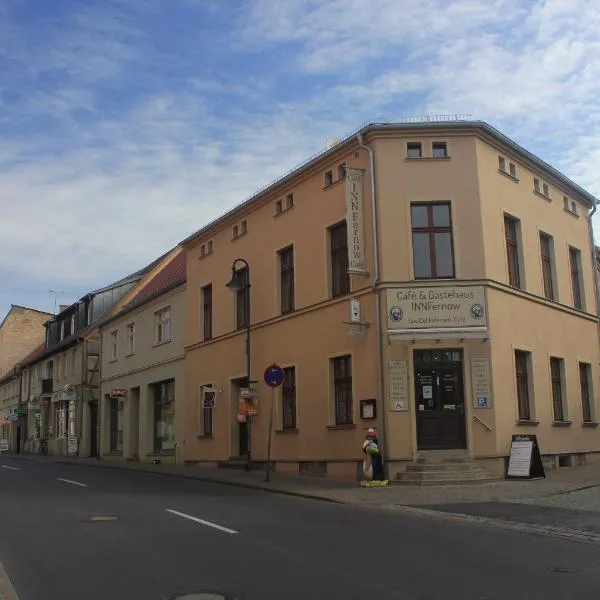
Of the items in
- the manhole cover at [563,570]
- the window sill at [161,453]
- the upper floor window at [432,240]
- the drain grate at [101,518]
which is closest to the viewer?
the manhole cover at [563,570]

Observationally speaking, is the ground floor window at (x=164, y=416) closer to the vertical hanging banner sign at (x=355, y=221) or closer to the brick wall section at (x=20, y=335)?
the vertical hanging banner sign at (x=355, y=221)

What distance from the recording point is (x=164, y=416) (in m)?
31.2

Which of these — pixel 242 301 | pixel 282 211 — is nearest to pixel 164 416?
pixel 242 301

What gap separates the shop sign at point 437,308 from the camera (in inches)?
714

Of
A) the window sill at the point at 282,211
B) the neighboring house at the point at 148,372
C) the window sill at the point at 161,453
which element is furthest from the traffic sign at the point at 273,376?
the window sill at the point at 161,453

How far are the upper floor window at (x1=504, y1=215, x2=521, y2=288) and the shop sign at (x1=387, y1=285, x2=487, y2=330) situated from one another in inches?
100

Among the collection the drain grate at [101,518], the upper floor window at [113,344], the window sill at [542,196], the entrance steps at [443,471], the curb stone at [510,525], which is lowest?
the curb stone at [510,525]

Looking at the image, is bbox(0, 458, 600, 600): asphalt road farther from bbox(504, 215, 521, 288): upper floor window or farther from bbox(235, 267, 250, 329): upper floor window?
bbox(235, 267, 250, 329): upper floor window

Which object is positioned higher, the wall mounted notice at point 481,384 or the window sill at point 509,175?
the window sill at point 509,175

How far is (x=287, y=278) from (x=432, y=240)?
18.7 ft

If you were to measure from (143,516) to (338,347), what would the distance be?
9006 millimetres

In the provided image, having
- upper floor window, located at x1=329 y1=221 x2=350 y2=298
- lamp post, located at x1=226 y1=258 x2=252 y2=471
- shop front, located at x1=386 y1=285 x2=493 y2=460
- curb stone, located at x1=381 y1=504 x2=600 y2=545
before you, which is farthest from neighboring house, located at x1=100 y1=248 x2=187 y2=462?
curb stone, located at x1=381 y1=504 x2=600 y2=545

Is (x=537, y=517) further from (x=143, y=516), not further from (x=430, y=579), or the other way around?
(x=143, y=516)

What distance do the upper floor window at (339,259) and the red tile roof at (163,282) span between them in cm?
1004
